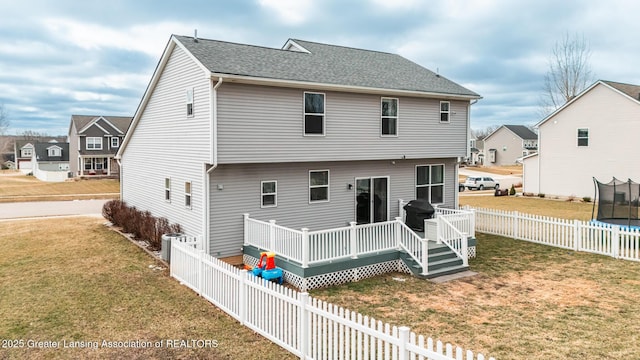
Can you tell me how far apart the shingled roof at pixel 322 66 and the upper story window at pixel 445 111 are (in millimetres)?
543

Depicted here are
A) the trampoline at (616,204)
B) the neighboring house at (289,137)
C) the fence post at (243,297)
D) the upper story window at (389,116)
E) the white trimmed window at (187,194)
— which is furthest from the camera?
the trampoline at (616,204)

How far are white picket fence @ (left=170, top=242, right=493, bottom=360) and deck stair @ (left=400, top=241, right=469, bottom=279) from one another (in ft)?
12.6

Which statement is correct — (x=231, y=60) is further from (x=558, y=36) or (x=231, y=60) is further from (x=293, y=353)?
(x=558, y=36)

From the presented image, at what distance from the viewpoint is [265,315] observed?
7875mm

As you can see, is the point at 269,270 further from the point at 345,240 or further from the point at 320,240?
the point at 345,240

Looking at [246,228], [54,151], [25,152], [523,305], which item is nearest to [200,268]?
[246,228]

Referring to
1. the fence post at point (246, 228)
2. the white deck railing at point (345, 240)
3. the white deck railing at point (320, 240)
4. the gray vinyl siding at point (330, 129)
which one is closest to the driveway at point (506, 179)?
the gray vinyl siding at point (330, 129)

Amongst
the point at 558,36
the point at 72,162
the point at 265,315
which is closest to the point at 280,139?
the point at 265,315

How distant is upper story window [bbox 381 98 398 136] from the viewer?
15.6 m

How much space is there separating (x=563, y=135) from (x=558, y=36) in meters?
19.4

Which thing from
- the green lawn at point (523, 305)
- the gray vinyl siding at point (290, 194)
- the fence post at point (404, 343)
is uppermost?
the gray vinyl siding at point (290, 194)

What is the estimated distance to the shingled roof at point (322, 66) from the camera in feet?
42.1

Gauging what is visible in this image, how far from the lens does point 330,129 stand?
14.2 meters

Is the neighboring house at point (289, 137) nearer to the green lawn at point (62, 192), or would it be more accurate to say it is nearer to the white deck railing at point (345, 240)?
the white deck railing at point (345, 240)
